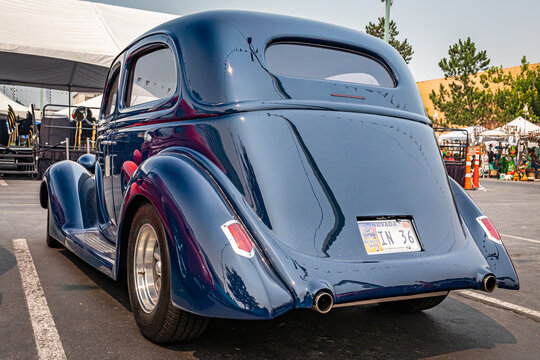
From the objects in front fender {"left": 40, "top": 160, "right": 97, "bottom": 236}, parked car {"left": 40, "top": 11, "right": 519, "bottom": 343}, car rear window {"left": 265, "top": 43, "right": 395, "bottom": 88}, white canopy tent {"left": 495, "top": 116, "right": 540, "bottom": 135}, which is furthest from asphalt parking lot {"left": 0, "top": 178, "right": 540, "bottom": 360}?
white canopy tent {"left": 495, "top": 116, "right": 540, "bottom": 135}

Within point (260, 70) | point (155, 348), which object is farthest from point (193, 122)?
point (155, 348)

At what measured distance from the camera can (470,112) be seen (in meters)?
46.4

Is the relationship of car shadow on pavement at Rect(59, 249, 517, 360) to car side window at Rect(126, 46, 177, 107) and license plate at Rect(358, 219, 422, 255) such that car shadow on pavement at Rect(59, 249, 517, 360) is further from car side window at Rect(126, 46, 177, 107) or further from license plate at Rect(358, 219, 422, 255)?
car side window at Rect(126, 46, 177, 107)

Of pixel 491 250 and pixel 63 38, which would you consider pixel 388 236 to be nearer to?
pixel 491 250

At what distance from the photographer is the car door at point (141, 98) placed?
3.71m

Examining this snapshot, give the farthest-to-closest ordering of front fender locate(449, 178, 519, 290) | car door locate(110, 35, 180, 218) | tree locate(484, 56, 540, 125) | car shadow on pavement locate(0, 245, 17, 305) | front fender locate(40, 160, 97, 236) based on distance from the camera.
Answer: tree locate(484, 56, 540, 125) → front fender locate(40, 160, 97, 236) → car shadow on pavement locate(0, 245, 17, 305) → car door locate(110, 35, 180, 218) → front fender locate(449, 178, 519, 290)

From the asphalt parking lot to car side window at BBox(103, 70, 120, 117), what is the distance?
145 centimetres

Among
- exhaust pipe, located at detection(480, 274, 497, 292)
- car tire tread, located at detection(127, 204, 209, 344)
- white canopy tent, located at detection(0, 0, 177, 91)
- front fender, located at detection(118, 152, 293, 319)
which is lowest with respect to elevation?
car tire tread, located at detection(127, 204, 209, 344)

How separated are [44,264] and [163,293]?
2.68 meters

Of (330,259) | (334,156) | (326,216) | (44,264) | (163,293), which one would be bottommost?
Result: (44,264)

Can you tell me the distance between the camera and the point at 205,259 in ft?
8.69

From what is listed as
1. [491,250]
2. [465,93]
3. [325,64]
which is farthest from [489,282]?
[465,93]

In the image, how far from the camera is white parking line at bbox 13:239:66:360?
2.99 metres

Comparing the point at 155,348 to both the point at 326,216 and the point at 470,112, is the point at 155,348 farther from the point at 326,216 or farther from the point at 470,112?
the point at 470,112
